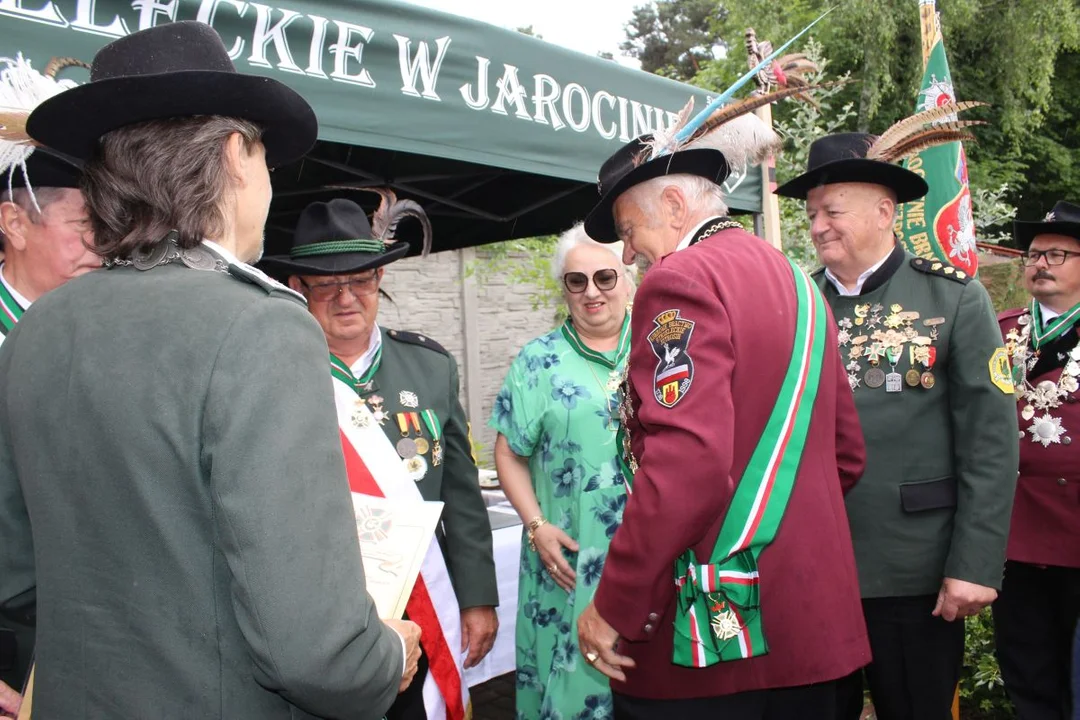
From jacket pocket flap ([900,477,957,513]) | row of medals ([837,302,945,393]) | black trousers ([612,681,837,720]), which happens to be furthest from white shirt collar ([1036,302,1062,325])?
black trousers ([612,681,837,720])

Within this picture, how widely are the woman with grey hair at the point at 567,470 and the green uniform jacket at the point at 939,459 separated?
78cm

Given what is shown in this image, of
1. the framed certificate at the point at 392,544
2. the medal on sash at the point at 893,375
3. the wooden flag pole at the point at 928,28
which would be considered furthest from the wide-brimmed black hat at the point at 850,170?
the wooden flag pole at the point at 928,28

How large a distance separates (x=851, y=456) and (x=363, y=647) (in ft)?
4.96

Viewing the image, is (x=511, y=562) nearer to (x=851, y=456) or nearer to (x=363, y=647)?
(x=851, y=456)

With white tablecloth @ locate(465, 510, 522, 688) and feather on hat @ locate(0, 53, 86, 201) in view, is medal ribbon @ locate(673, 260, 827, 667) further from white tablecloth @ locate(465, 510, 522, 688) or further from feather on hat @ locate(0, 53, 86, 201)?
white tablecloth @ locate(465, 510, 522, 688)

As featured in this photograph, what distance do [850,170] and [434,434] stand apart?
1555mm

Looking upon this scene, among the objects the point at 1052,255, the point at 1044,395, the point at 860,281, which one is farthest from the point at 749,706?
the point at 1052,255

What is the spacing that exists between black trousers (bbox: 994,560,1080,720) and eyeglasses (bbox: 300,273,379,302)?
257 centimetres

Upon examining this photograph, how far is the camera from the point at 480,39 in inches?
99.3

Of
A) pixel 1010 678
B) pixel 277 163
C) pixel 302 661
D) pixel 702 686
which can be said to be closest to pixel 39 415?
pixel 302 661

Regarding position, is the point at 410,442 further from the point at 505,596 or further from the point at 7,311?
the point at 505,596

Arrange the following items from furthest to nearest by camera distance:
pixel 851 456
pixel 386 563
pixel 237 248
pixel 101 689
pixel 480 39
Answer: pixel 480 39, pixel 851 456, pixel 386 563, pixel 237 248, pixel 101 689

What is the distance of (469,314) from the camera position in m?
10.2

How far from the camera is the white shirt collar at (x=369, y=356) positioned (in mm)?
2447
